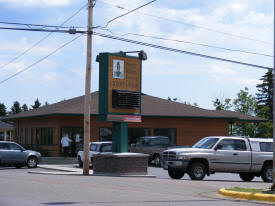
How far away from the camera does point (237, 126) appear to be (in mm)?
80938

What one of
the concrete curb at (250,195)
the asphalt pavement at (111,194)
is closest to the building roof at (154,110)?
the asphalt pavement at (111,194)

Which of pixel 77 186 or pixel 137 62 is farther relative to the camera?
pixel 137 62

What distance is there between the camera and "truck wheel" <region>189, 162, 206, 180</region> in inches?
846

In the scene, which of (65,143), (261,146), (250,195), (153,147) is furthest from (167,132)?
(250,195)

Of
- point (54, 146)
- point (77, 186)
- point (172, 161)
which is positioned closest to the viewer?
point (77, 186)

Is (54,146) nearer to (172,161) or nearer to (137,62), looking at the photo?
(137,62)

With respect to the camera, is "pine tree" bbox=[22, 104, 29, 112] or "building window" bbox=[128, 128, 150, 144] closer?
"building window" bbox=[128, 128, 150, 144]

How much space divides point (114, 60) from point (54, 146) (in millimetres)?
17253

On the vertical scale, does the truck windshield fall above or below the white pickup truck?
above

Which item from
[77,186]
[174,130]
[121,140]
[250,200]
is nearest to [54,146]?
[174,130]

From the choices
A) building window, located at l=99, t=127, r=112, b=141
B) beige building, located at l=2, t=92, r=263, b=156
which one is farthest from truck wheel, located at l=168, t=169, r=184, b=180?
building window, located at l=99, t=127, r=112, b=141

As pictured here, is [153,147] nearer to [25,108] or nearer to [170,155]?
[170,155]

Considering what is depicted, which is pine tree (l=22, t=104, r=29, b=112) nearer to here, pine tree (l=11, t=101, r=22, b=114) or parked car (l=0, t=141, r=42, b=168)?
pine tree (l=11, t=101, r=22, b=114)

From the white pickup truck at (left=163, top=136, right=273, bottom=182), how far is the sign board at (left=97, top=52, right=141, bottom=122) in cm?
327
